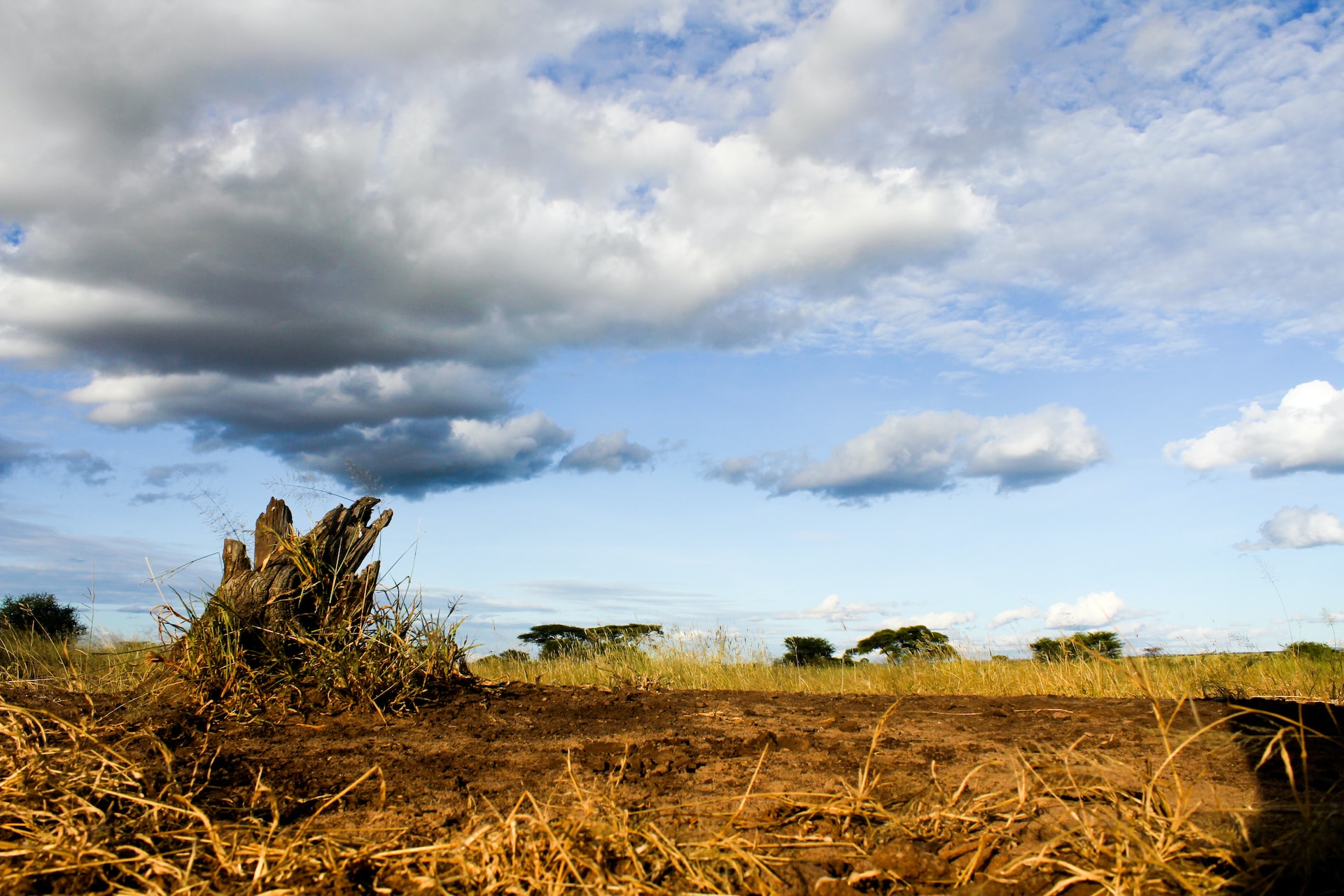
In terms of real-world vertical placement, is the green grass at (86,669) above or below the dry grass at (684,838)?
above

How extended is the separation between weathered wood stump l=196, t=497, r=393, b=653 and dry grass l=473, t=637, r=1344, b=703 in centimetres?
202

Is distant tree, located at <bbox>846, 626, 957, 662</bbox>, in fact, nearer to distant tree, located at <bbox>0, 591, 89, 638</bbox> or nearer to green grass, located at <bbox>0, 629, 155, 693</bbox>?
green grass, located at <bbox>0, 629, 155, 693</bbox>

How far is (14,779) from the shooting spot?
2844 millimetres

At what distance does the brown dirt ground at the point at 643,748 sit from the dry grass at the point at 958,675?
1.77m

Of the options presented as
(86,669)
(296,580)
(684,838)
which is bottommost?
(684,838)

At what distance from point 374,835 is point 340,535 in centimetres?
319

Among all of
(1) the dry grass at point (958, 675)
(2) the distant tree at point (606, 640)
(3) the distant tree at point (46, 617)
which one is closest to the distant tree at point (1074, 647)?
(1) the dry grass at point (958, 675)

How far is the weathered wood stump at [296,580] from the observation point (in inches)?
191

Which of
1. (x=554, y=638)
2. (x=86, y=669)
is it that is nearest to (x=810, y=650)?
(x=554, y=638)

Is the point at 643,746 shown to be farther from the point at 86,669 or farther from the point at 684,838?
the point at 86,669

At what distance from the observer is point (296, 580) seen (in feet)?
16.8

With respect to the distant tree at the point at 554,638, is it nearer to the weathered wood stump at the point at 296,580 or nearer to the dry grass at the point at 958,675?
the dry grass at the point at 958,675

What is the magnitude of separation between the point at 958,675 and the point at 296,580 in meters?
6.00

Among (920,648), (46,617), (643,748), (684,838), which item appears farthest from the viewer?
(46,617)
